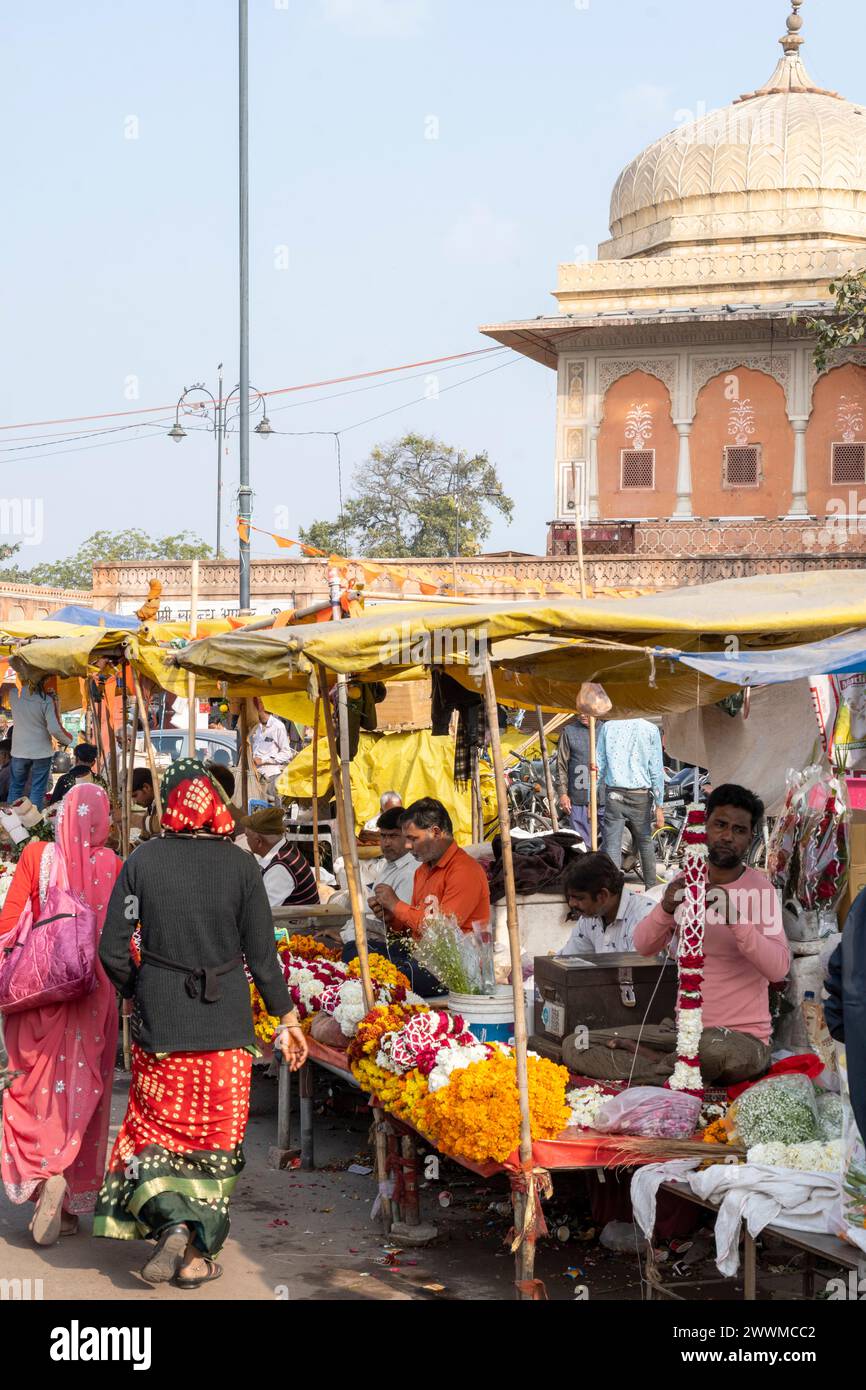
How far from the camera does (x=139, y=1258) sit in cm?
548

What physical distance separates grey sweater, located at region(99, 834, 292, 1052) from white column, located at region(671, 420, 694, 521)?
91.7ft

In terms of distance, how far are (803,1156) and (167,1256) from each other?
2.07 m

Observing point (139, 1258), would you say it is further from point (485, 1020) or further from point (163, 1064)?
point (485, 1020)

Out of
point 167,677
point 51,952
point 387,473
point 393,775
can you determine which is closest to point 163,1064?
point 51,952

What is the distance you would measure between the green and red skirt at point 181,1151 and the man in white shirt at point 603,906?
1.88 metres

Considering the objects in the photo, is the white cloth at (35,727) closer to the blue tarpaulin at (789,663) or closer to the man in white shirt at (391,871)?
the man in white shirt at (391,871)

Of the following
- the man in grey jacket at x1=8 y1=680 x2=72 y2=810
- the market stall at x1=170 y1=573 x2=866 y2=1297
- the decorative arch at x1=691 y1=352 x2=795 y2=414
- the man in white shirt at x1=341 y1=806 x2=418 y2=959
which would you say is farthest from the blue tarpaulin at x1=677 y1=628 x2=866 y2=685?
the decorative arch at x1=691 y1=352 x2=795 y2=414

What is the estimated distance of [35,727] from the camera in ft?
46.0

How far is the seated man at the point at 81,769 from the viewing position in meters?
11.4

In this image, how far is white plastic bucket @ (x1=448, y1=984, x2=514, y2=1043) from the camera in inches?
225

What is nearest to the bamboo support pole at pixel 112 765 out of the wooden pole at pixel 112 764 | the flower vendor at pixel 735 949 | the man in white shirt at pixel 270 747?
the wooden pole at pixel 112 764

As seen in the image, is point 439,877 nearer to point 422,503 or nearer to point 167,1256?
point 167,1256

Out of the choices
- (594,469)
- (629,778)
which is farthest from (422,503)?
(629,778)

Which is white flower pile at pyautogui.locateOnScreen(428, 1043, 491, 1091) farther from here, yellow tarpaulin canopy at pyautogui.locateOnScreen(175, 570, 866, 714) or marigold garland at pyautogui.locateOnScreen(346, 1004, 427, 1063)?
yellow tarpaulin canopy at pyautogui.locateOnScreen(175, 570, 866, 714)
